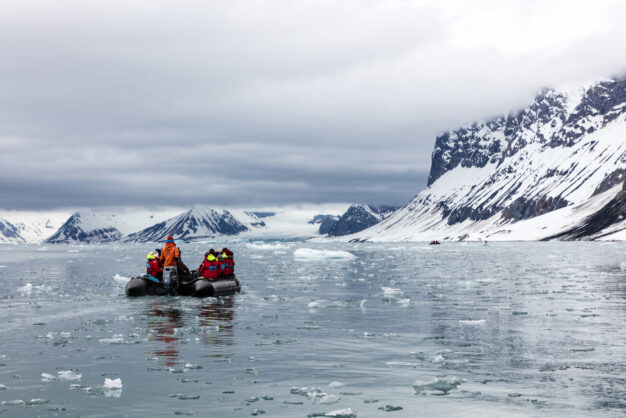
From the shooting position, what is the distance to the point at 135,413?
1224 centimetres

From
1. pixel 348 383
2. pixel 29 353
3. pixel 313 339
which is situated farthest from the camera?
pixel 313 339

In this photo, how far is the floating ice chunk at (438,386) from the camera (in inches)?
546

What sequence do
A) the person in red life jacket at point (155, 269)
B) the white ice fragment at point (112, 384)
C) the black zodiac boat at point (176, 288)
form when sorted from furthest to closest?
the person in red life jacket at point (155, 269)
the black zodiac boat at point (176, 288)
the white ice fragment at point (112, 384)

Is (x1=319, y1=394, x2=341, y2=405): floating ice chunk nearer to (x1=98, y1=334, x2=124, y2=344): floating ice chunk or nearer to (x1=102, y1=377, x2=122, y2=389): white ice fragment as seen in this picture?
(x1=102, y1=377, x2=122, y2=389): white ice fragment

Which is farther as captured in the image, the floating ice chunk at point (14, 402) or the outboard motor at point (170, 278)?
the outboard motor at point (170, 278)

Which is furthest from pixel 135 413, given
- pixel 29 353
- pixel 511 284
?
pixel 511 284

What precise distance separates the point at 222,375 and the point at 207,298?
20.1m

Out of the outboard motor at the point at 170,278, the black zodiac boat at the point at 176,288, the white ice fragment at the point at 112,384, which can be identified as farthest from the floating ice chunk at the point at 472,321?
the outboard motor at the point at 170,278

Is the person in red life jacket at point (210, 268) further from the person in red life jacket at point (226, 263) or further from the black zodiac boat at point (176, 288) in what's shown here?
the black zodiac boat at point (176, 288)

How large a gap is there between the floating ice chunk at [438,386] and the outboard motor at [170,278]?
22466 mm

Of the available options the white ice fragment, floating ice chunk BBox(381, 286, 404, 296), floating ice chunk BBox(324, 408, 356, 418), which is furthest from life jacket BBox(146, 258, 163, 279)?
floating ice chunk BBox(324, 408, 356, 418)

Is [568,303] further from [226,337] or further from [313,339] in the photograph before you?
[226,337]

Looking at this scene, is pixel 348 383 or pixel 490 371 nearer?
pixel 348 383

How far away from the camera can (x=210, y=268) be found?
121 feet
